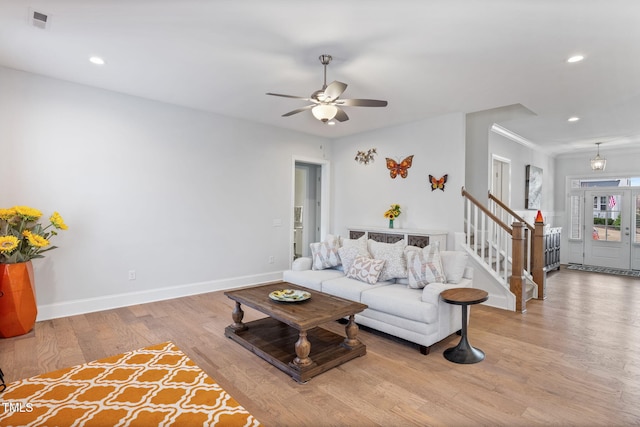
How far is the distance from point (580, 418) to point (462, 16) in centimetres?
291

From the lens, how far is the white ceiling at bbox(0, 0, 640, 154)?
2494mm

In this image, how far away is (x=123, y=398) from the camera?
234 centimetres

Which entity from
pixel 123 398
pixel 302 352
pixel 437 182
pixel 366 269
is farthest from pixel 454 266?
pixel 123 398

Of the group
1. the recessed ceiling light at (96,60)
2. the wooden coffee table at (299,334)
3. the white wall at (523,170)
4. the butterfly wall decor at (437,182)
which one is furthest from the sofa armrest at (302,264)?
the white wall at (523,170)

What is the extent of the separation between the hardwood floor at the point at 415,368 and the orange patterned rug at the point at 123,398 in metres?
0.15

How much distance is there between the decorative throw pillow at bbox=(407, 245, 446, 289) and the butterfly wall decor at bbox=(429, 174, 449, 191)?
6.26 ft

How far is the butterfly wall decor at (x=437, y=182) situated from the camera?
521 centimetres

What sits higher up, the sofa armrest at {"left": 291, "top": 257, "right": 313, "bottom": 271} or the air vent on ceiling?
the air vent on ceiling

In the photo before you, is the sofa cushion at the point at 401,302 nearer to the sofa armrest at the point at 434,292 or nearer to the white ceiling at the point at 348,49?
the sofa armrest at the point at 434,292

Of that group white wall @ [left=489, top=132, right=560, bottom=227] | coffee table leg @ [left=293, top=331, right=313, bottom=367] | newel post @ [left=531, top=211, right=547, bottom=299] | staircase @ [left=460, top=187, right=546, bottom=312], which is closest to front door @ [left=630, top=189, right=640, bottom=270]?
white wall @ [left=489, top=132, right=560, bottom=227]

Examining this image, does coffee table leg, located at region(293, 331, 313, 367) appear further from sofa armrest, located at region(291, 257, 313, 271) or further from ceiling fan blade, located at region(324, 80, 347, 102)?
ceiling fan blade, located at region(324, 80, 347, 102)

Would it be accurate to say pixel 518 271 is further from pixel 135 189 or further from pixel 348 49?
pixel 135 189

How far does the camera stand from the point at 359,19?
2600 mm

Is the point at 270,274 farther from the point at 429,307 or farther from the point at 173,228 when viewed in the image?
the point at 429,307
